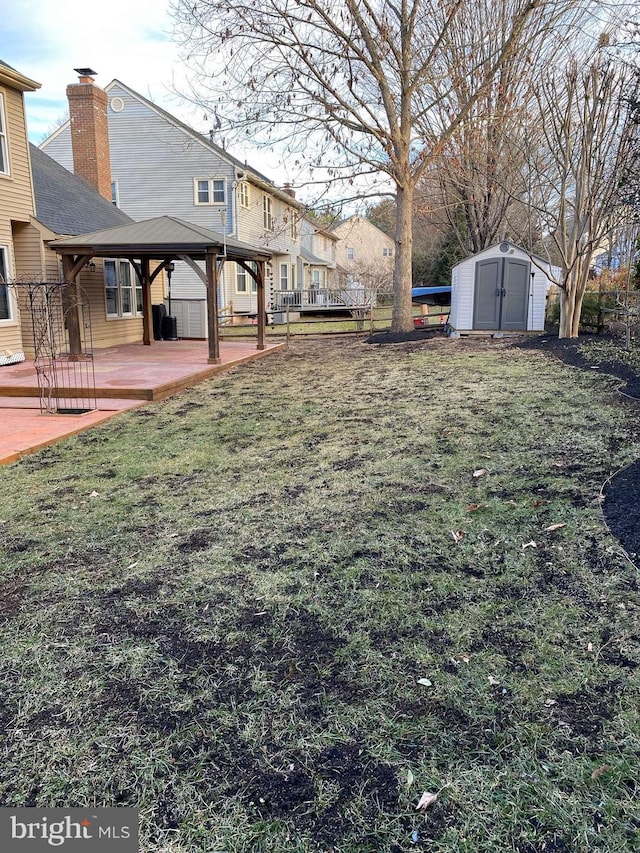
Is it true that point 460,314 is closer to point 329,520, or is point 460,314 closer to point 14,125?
point 14,125

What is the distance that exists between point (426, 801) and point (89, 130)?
18.1 meters

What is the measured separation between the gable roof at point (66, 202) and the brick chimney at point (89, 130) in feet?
1.45

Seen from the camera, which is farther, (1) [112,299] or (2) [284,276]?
(2) [284,276]

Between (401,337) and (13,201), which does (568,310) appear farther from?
(13,201)

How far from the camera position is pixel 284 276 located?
29.4 meters

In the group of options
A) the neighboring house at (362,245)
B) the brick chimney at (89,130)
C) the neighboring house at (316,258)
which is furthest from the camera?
the neighboring house at (362,245)

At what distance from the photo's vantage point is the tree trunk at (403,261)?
15.8 metres

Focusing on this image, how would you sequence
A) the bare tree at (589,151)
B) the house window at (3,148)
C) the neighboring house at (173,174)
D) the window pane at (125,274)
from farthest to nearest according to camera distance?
the neighboring house at (173,174)
the window pane at (125,274)
the bare tree at (589,151)
the house window at (3,148)

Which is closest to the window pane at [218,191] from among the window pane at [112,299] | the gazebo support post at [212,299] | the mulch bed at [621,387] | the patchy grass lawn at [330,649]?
the window pane at [112,299]

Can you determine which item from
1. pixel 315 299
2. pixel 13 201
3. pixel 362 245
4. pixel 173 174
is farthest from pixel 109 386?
pixel 362 245

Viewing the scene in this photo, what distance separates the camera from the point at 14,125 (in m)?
11.1

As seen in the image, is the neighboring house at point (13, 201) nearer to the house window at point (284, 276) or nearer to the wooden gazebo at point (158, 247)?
the wooden gazebo at point (158, 247)

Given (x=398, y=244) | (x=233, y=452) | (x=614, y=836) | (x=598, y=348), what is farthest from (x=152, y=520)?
(x=398, y=244)

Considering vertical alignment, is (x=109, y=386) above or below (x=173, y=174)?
below
